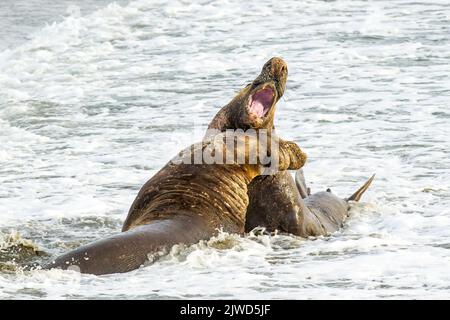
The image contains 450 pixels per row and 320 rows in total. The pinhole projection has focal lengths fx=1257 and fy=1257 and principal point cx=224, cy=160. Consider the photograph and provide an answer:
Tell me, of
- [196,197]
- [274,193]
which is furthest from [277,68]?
[196,197]

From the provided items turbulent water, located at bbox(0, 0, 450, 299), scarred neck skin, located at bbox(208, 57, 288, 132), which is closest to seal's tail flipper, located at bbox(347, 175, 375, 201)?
turbulent water, located at bbox(0, 0, 450, 299)

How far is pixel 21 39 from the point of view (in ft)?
68.8

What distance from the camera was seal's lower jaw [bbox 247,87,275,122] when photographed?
369 inches

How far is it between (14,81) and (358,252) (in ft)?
30.2

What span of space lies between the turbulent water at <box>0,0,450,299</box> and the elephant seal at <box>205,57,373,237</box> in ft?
0.47

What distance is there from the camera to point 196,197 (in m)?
8.72

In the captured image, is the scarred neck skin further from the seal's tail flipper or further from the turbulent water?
the seal's tail flipper

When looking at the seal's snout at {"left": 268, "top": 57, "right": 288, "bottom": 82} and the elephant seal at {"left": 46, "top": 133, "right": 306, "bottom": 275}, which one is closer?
the elephant seal at {"left": 46, "top": 133, "right": 306, "bottom": 275}

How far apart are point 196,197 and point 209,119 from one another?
5531 millimetres

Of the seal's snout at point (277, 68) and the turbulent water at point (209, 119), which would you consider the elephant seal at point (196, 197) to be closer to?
the turbulent water at point (209, 119)

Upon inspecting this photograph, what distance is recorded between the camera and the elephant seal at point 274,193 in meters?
9.00

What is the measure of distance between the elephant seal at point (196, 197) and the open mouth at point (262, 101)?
0.36 m

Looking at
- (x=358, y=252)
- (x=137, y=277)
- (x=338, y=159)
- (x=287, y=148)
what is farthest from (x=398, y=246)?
(x=338, y=159)

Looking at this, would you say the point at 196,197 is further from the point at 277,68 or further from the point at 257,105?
the point at 277,68
